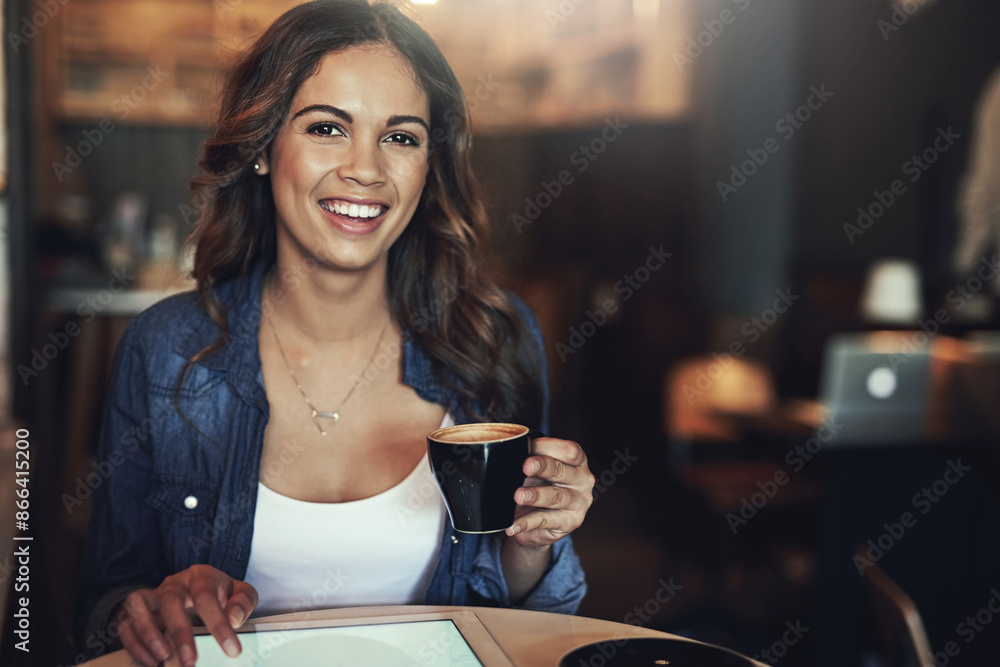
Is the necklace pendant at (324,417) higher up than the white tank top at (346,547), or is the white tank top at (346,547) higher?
the necklace pendant at (324,417)

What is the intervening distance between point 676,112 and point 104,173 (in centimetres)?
343

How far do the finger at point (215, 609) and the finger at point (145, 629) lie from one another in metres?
0.04

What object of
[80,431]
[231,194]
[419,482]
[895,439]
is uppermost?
[231,194]

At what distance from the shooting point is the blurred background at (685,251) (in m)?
2.70

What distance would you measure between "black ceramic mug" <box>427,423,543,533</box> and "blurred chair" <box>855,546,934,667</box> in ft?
2.45

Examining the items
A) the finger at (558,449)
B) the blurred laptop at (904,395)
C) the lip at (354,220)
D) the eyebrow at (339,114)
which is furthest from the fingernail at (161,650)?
the blurred laptop at (904,395)

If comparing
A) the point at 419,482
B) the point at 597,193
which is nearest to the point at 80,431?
the point at 419,482

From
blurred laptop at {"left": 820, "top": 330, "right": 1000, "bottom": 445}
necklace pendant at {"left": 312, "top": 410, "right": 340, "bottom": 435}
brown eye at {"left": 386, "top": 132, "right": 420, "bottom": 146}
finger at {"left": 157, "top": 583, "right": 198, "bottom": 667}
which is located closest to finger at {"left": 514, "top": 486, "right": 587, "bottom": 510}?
finger at {"left": 157, "top": 583, "right": 198, "bottom": 667}

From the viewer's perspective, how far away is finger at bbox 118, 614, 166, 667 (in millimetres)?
887

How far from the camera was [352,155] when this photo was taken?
1340 millimetres

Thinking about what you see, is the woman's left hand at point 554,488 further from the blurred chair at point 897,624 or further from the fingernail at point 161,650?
the blurred chair at point 897,624

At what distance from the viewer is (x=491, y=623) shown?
3.23 ft

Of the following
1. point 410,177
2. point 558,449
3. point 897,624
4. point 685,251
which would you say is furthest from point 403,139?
point 685,251

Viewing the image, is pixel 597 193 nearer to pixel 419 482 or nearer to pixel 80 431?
pixel 80 431
